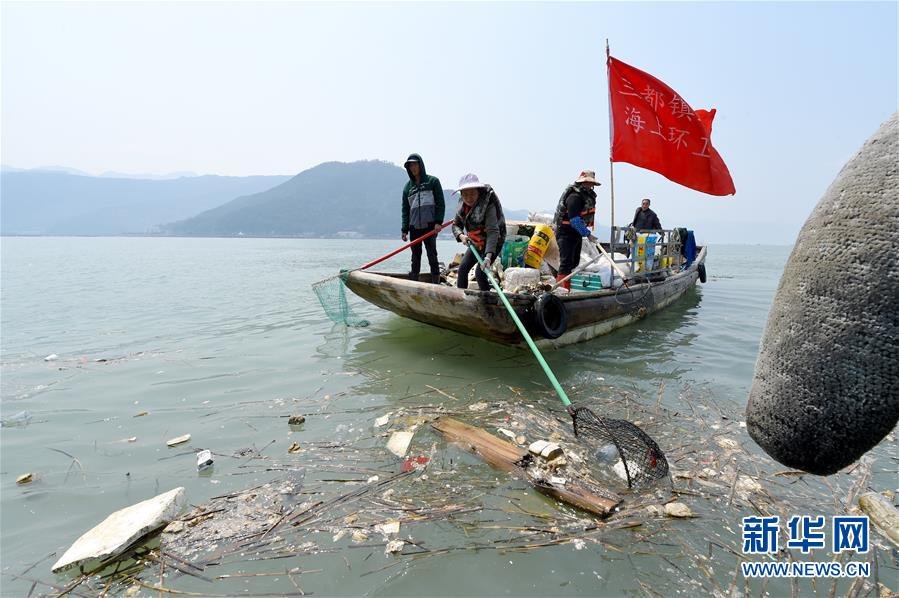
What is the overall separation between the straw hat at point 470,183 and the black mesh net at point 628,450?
339cm

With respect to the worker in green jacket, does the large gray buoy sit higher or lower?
lower

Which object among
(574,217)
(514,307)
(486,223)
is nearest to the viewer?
(514,307)

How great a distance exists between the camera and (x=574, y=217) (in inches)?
275

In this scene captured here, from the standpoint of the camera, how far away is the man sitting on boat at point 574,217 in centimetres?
698

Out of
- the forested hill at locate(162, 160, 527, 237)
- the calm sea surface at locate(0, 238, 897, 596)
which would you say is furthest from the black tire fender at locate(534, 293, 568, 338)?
the forested hill at locate(162, 160, 527, 237)

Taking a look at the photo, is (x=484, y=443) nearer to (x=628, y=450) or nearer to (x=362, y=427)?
(x=628, y=450)

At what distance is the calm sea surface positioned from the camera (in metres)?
2.42

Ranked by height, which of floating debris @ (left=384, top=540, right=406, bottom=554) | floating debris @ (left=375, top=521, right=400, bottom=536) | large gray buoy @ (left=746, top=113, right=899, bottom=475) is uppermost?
large gray buoy @ (left=746, top=113, right=899, bottom=475)

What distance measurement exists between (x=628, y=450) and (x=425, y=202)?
518 centimetres

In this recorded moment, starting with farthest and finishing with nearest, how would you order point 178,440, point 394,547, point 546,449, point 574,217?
point 574,217, point 178,440, point 546,449, point 394,547

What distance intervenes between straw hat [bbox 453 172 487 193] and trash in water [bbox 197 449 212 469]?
13.8ft

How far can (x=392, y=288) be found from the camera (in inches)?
264

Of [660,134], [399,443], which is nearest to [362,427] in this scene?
[399,443]

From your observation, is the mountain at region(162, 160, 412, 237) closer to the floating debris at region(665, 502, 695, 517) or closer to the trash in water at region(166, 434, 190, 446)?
the trash in water at region(166, 434, 190, 446)
